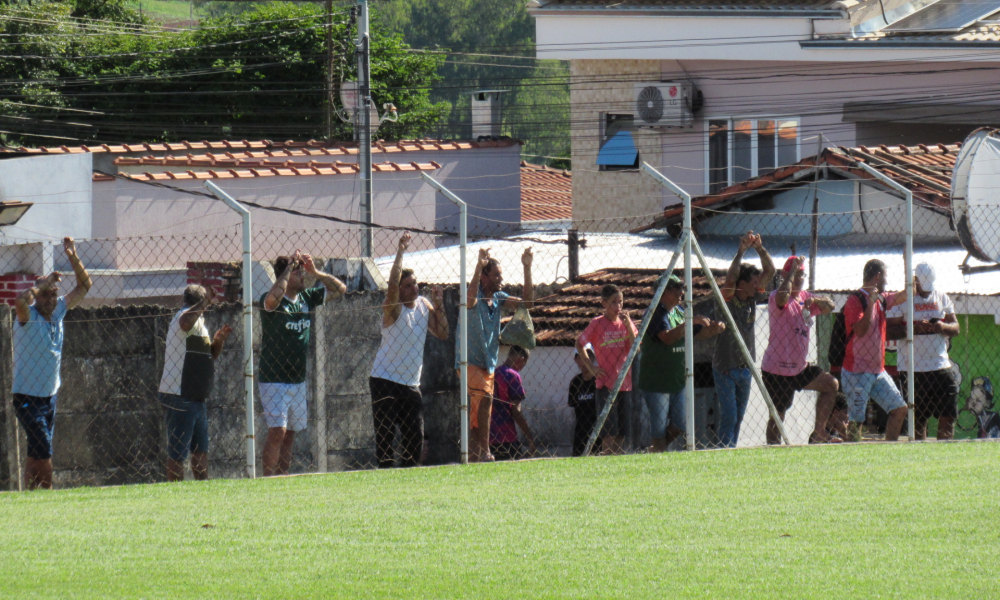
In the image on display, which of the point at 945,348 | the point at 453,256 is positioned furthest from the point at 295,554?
the point at 453,256

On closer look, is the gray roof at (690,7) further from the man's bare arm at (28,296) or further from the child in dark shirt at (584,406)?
the man's bare arm at (28,296)

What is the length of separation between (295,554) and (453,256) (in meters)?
10.9

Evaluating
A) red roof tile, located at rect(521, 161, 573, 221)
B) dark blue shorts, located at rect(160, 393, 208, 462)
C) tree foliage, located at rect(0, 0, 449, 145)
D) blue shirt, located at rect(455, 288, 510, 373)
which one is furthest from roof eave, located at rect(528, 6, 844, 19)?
tree foliage, located at rect(0, 0, 449, 145)

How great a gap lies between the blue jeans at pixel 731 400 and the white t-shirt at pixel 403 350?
7.98 feet

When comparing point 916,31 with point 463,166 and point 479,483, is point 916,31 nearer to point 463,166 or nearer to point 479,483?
point 463,166

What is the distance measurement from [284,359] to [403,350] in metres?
0.87

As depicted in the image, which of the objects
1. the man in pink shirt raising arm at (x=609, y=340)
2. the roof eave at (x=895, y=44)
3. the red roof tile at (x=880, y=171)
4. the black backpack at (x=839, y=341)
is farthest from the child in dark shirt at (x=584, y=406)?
the roof eave at (x=895, y=44)

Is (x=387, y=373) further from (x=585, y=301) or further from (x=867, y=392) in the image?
(x=585, y=301)

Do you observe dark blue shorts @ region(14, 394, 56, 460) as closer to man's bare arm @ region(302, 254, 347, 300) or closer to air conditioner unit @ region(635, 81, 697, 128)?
man's bare arm @ region(302, 254, 347, 300)

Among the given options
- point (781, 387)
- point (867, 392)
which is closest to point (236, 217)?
point (781, 387)

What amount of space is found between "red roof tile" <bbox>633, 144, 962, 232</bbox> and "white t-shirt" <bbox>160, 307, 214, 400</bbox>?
24.2ft

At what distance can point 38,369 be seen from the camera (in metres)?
7.82

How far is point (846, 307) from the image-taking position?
938 cm

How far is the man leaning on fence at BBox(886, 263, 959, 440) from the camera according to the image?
9562 mm
